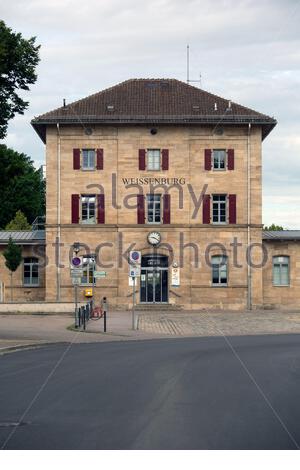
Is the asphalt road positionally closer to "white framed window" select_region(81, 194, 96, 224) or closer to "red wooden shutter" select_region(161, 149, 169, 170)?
"white framed window" select_region(81, 194, 96, 224)

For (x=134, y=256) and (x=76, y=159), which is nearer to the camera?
(x=134, y=256)

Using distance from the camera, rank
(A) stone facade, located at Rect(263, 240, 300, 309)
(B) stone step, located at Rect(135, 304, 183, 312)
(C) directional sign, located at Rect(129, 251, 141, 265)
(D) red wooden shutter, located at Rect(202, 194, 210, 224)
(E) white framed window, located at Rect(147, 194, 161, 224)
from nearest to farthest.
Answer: (C) directional sign, located at Rect(129, 251, 141, 265) → (B) stone step, located at Rect(135, 304, 183, 312) → (D) red wooden shutter, located at Rect(202, 194, 210, 224) → (E) white framed window, located at Rect(147, 194, 161, 224) → (A) stone facade, located at Rect(263, 240, 300, 309)

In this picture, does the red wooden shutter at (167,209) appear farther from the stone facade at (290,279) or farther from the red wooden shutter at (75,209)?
the stone facade at (290,279)

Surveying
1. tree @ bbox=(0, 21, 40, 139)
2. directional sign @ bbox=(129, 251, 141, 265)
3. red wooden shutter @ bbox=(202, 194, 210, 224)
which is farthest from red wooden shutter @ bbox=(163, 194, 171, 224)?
tree @ bbox=(0, 21, 40, 139)

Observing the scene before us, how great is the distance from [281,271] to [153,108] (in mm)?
12856

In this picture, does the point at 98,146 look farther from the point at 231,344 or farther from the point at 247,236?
the point at 231,344

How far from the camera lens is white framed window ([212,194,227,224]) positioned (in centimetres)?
4728

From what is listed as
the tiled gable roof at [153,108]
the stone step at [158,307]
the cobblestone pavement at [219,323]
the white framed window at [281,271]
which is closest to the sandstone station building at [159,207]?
the tiled gable roof at [153,108]

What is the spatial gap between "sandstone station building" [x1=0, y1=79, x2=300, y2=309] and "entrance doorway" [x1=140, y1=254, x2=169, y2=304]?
61 mm

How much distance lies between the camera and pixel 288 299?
158 feet

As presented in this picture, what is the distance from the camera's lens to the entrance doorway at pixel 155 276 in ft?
155

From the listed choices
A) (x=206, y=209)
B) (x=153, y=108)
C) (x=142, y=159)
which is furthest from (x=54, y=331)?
(x=153, y=108)

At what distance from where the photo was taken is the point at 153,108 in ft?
157

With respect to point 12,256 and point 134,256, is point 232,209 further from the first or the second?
point 134,256
